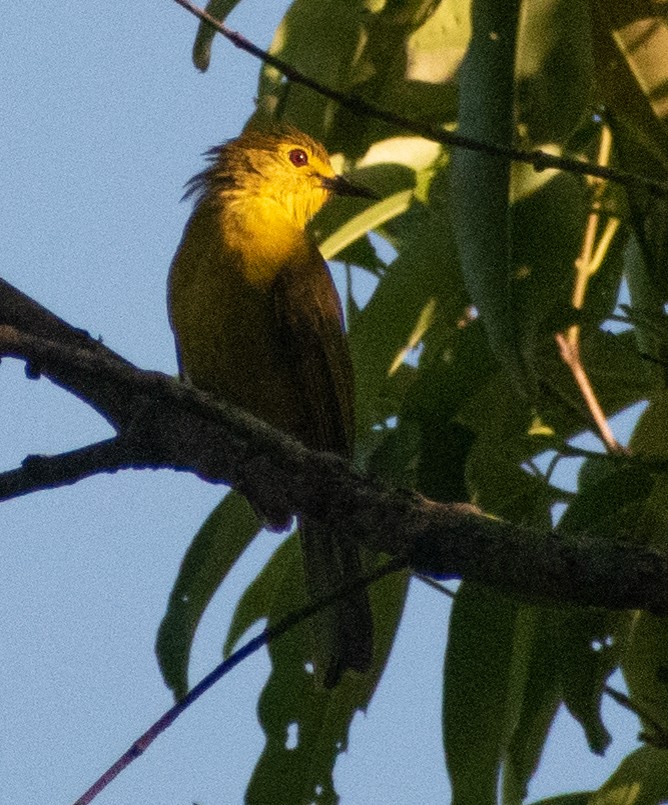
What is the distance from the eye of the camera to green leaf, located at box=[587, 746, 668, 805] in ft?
10.1

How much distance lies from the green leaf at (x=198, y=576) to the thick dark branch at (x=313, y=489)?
0.36 m

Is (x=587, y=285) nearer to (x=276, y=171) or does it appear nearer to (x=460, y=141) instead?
(x=460, y=141)

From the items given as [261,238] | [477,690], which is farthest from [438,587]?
[261,238]

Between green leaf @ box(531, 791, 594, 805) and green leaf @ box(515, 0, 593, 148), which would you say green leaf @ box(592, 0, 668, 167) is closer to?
green leaf @ box(515, 0, 593, 148)

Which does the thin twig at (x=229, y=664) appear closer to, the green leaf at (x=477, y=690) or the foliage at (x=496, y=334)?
the foliage at (x=496, y=334)

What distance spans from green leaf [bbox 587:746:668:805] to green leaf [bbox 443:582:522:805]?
265 millimetres

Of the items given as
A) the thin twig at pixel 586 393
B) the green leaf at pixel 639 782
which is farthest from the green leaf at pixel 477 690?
the thin twig at pixel 586 393

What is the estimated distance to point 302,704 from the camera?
349 cm

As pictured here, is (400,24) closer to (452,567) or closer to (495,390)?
(495,390)

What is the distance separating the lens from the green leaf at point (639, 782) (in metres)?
3.07

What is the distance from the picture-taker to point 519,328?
2682mm

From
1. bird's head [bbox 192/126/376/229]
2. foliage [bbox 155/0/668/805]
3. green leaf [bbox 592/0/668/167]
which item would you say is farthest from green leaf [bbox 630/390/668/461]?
bird's head [bbox 192/126/376/229]

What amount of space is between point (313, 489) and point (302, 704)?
1.14m

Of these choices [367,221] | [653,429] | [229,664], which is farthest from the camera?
[367,221]
